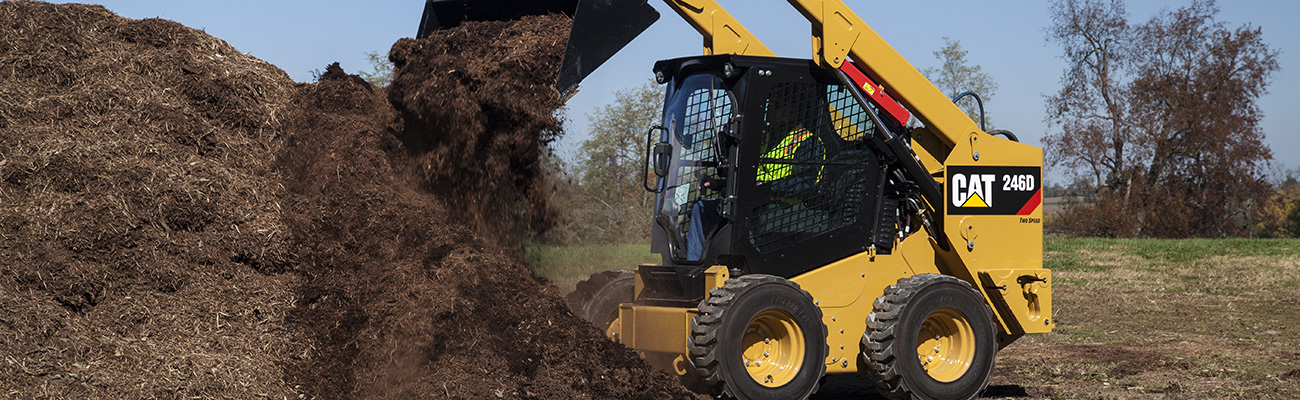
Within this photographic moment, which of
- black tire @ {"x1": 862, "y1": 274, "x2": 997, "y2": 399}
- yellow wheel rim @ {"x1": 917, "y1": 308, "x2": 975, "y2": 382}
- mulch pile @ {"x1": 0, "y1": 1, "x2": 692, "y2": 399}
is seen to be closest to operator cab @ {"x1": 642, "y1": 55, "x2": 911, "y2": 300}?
black tire @ {"x1": 862, "y1": 274, "x2": 997, "y2": 399}

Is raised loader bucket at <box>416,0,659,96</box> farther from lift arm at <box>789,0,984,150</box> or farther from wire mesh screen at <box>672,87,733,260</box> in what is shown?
lift arm at <box>789,0,984,150</box>

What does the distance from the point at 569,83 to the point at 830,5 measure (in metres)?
1.67

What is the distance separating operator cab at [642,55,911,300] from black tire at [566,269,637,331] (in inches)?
20.4

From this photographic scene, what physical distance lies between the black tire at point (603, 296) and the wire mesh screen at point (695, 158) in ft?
2.30

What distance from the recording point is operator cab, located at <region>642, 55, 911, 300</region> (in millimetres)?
6012

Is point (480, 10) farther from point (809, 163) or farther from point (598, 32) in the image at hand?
point (809, 163)

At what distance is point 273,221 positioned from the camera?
643cm

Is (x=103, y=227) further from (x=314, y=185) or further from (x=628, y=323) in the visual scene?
(x=628, y=323)

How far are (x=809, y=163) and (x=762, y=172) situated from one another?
392mm

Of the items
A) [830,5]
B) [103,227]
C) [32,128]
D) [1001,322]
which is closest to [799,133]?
[830,5]

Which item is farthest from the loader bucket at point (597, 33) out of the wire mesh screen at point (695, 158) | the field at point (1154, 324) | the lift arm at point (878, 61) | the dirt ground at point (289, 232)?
the field at point (1154, 324)

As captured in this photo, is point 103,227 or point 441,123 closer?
point 103,227

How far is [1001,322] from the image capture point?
7.06 m

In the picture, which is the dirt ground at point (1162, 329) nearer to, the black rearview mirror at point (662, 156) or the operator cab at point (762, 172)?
the operator cab at point (762, 172)
